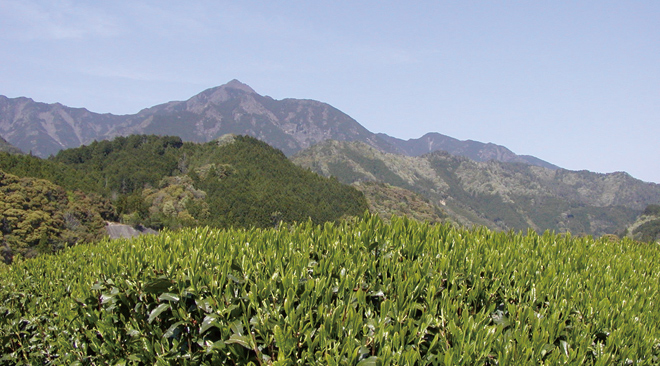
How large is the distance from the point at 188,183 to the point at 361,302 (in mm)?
119275

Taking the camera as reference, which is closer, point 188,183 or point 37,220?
point 37,220

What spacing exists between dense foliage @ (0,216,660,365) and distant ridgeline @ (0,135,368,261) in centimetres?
6218

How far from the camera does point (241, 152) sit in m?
144

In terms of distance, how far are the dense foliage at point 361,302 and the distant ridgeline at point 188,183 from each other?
204 feet

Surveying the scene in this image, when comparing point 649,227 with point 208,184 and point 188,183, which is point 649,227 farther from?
point 188,183

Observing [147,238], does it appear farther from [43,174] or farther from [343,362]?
[43,174]

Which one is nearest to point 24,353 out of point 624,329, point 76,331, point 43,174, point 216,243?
point 76,331

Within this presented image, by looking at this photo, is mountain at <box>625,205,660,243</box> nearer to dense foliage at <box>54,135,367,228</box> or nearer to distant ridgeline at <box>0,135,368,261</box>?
dense foliage at <box>54,135,367,228</box>

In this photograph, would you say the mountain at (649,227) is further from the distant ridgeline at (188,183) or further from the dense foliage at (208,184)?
the distant ridgeline at (188,183)

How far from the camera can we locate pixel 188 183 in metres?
115

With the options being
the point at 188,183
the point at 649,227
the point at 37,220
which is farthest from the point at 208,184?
the point at 649,227

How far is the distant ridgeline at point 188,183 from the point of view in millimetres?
85125

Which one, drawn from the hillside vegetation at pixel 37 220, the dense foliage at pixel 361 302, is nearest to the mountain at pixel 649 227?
the hillside vegetation at pixel 37 220

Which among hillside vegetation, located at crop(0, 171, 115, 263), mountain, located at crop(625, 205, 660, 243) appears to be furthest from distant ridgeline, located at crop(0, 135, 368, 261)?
mountain, located at crop(625, 205, 660, 243)
